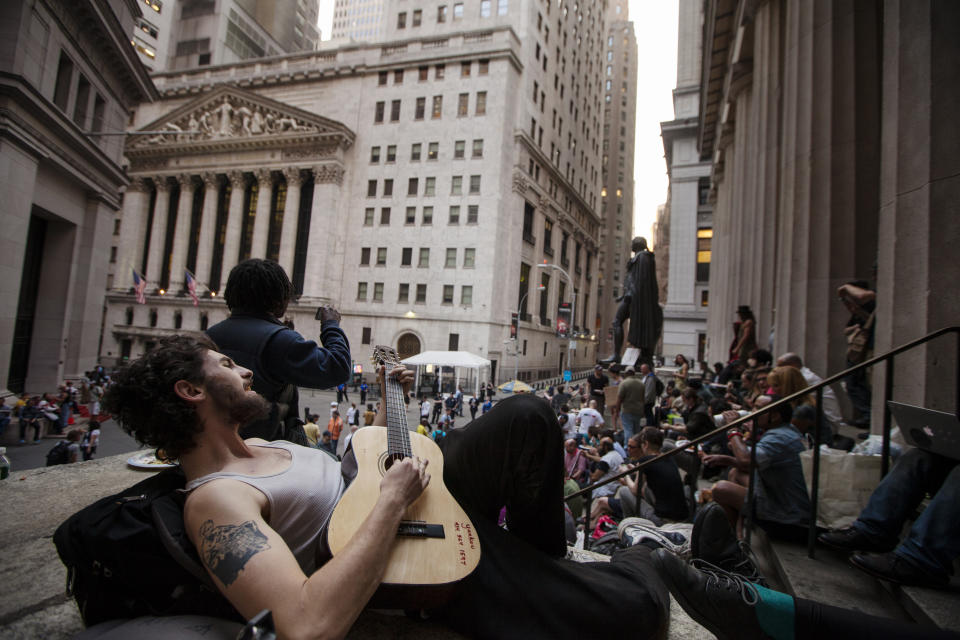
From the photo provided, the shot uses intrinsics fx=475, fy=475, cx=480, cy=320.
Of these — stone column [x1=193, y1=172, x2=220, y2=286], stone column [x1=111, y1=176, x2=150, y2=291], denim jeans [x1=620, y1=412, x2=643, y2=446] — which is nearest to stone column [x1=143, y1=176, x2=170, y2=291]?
stone column [x1=111, y1=176, x2=150, y2=291]

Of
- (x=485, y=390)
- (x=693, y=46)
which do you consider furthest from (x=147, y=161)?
(x=693, y=46)

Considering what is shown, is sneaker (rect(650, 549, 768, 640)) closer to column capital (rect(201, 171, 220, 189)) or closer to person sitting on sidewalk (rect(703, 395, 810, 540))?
person sitting on sidewalk (rect(703, 395, 810, 540))

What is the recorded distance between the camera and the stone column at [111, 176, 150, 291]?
4762 centimetres

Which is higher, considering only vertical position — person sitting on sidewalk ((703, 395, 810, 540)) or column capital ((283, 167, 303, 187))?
column capital ((283, 167, 303, 187))

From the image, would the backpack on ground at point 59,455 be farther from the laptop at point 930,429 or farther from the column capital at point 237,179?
the column capital at point 237,179

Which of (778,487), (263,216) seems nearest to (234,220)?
(263,216)

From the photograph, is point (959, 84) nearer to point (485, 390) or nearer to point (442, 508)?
point (442, 508)

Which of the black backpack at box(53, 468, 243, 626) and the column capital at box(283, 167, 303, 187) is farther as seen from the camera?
the column capital at box(283, 167, 303, 187)

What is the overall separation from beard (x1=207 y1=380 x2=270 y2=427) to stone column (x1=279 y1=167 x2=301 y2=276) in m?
42.7

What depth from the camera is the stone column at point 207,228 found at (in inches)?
1750

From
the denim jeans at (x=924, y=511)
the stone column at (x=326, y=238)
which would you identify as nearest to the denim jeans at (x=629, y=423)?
the denim jeans at (x=924, y=511)

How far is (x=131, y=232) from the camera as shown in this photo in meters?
48.3

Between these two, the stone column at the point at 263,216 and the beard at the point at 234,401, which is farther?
the stone column at the point at 263,216

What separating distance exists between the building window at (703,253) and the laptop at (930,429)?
1364 inches
